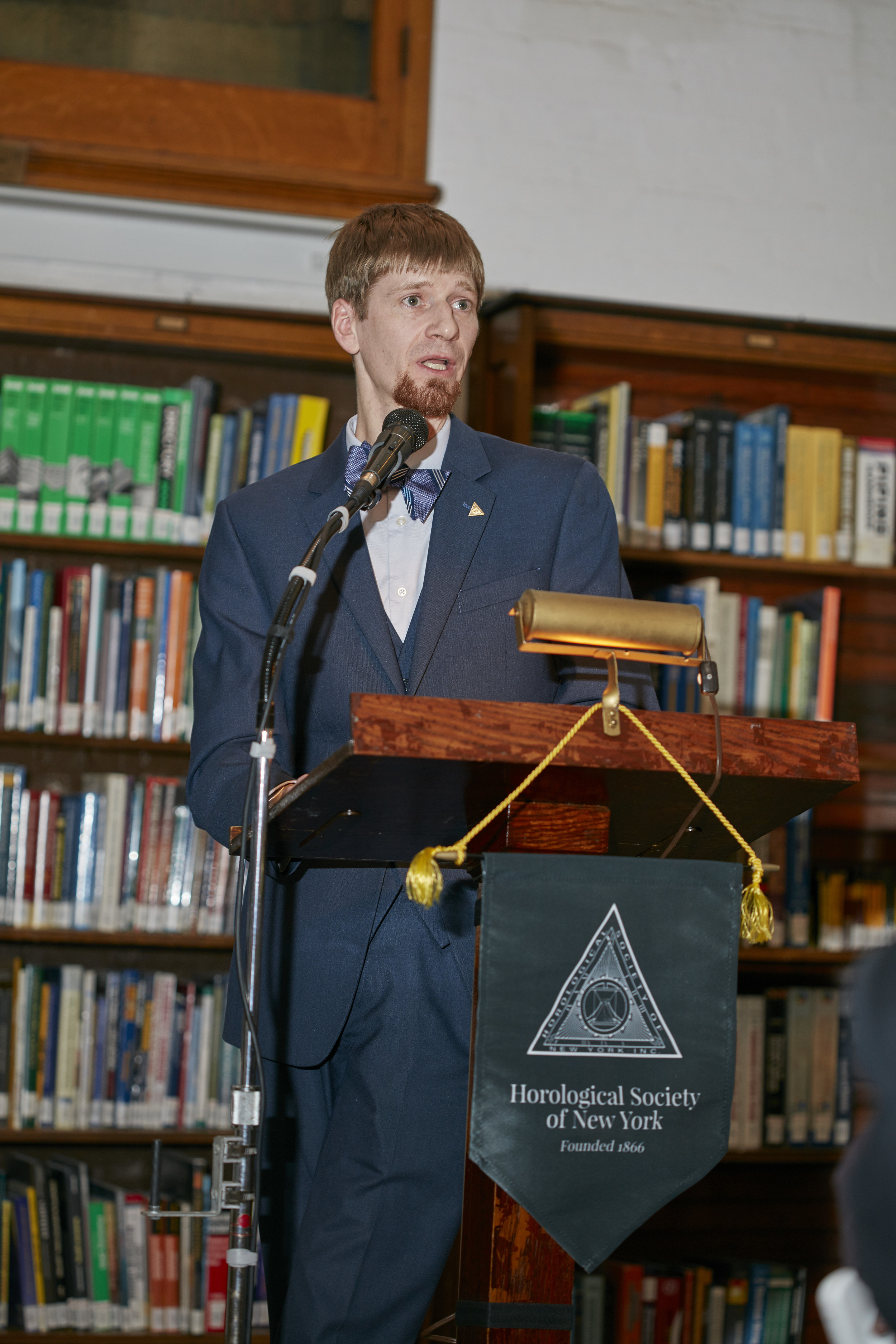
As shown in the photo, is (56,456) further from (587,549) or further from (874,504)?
(874,504)

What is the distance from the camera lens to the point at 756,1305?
289 centimetres

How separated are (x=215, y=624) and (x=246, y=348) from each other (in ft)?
4.50

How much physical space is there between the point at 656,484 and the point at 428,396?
1.34 m

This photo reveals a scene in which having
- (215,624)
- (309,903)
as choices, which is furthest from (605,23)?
(309,903)

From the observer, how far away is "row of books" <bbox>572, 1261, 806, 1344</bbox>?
281 cm

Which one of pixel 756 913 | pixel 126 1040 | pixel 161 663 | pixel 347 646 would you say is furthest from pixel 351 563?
pixel 126 1040

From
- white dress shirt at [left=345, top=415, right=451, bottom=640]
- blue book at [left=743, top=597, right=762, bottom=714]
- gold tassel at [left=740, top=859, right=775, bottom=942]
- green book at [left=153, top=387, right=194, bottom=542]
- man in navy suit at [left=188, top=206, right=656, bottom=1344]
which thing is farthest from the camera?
blue book at [left=743, top=597, right=762, bottom=714]

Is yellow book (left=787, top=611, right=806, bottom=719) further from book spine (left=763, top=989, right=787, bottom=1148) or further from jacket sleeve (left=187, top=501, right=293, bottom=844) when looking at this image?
A: jacket sleeve (left=187, top=501, right=293, bottom=844)

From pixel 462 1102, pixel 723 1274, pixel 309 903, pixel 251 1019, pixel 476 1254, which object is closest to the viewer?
pixel 476 1254

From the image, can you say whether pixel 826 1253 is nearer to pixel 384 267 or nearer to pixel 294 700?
pixel 294 700

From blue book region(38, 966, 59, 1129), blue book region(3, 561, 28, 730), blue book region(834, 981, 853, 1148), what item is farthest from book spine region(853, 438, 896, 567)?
→ blue book region(38, 966, 59, 1129)

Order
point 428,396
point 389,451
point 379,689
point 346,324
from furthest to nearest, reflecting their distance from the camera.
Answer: point 346,324 < point 428,396 < point 379,689 < point 389,451

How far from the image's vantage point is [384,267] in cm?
179

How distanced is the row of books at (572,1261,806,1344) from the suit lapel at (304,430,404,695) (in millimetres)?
1814
